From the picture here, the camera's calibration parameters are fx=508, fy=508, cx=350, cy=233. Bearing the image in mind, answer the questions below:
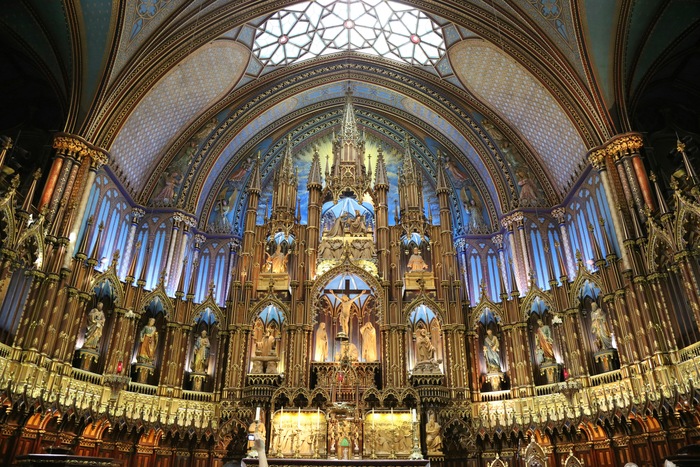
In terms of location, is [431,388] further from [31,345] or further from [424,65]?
[424,65]

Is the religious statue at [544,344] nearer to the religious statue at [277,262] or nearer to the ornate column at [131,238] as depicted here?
the religious statue at [277,262]

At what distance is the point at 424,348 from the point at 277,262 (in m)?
7.63

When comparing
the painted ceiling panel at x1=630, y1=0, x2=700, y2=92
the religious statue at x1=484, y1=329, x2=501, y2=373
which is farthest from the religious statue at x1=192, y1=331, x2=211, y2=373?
the painted ceiling panel at x1=630, y1=0, x2=700, y2=92

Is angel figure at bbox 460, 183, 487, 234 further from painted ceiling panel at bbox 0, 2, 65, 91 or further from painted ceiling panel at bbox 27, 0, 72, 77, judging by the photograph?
painted ceiling panel at bbox 0, 2, 65, 91

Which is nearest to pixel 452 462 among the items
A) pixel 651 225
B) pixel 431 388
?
pixel 431 388

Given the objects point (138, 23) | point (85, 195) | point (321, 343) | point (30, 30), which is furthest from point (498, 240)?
point (30, 30)

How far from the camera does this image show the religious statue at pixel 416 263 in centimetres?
2283

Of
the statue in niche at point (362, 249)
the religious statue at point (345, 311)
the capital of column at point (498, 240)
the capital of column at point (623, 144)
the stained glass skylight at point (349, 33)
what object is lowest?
the religious statue at point (345, 311)

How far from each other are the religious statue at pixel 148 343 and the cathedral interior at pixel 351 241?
0.12 metres

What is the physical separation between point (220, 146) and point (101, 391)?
42.6 ft

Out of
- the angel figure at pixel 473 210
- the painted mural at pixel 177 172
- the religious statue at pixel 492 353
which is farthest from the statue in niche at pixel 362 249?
the painted mural at pixel 177 172

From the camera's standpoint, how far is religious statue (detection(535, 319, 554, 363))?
19.5 meters

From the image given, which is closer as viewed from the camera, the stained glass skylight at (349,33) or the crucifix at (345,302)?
the crucifix at (345,302)

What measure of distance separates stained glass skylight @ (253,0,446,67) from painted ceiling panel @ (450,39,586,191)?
69.5 inches
